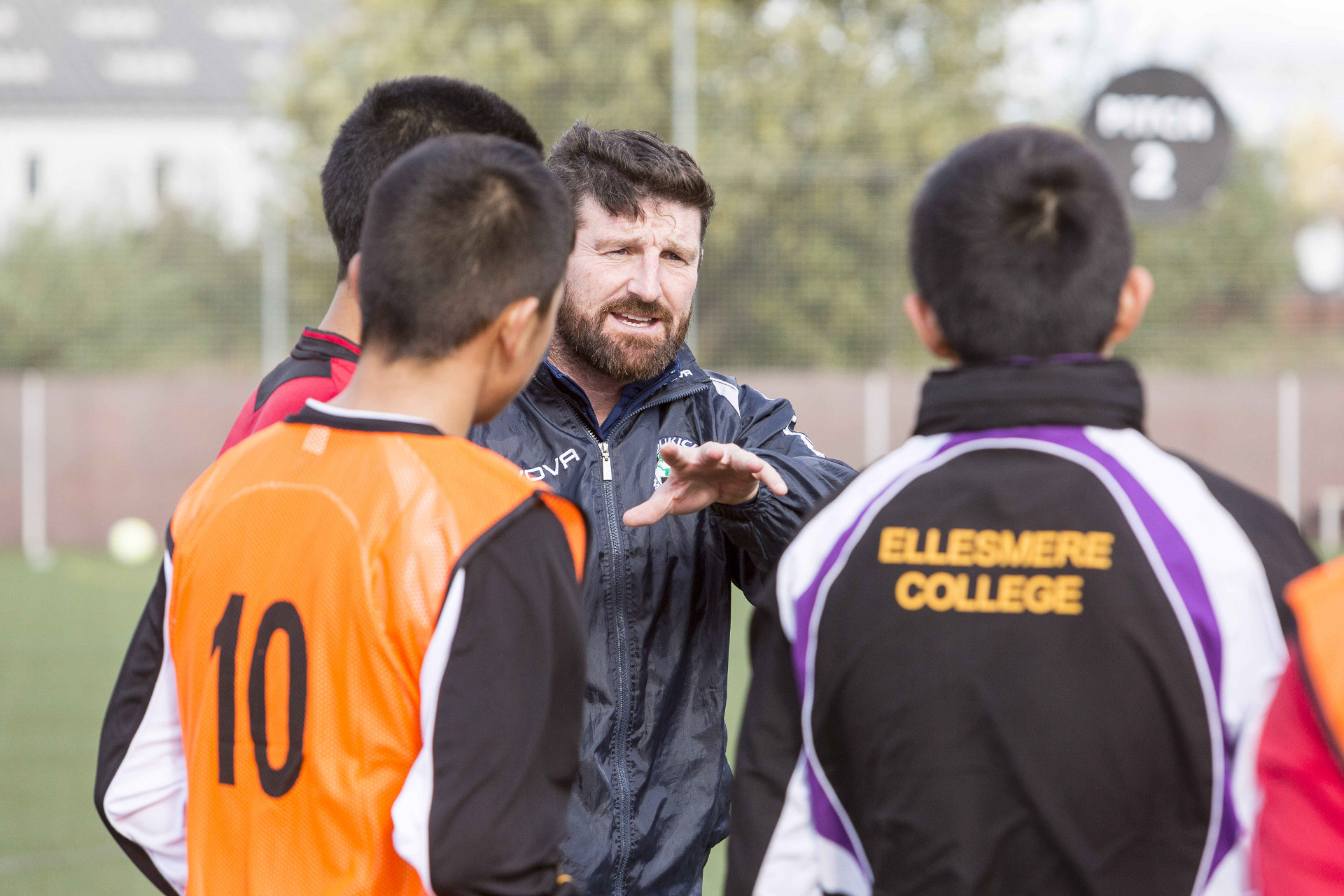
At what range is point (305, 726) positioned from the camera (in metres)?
1.43

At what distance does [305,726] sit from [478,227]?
576mm

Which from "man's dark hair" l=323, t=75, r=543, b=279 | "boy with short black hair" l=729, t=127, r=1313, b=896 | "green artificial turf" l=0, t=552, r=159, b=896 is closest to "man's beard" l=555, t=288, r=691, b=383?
"man's dark hair" l=323, t=75, r=543, b=279

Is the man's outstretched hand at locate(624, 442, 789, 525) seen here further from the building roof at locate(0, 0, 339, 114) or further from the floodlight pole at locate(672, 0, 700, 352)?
the building roof at locate(0, 0, 339, 114)

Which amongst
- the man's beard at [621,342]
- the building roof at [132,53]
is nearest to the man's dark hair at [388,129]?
the man's beard at [621,342]

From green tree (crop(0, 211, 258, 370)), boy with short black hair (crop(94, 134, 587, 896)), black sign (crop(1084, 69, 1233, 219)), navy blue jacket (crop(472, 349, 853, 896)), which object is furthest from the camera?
green tree (crop(0, 211, 258, 370))

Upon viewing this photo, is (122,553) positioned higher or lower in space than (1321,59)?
lower

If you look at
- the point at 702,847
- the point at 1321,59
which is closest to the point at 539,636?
the point at 702,847

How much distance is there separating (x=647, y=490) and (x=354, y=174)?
2.09 ft

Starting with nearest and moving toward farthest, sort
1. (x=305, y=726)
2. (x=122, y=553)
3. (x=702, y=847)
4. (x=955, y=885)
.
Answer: (x=955, y=885) → (x=305, y=726) → (x=702, y=847) → (x=122, y=553)

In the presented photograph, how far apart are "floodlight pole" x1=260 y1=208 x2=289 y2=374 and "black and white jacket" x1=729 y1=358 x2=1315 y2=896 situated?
43.9ft

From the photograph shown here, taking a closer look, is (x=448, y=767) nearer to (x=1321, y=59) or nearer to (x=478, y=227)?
(x=478, y=227)

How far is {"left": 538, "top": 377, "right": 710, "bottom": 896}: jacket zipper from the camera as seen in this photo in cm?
192

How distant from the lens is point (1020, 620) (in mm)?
1299

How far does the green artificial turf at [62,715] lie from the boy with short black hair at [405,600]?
78.6 inches
